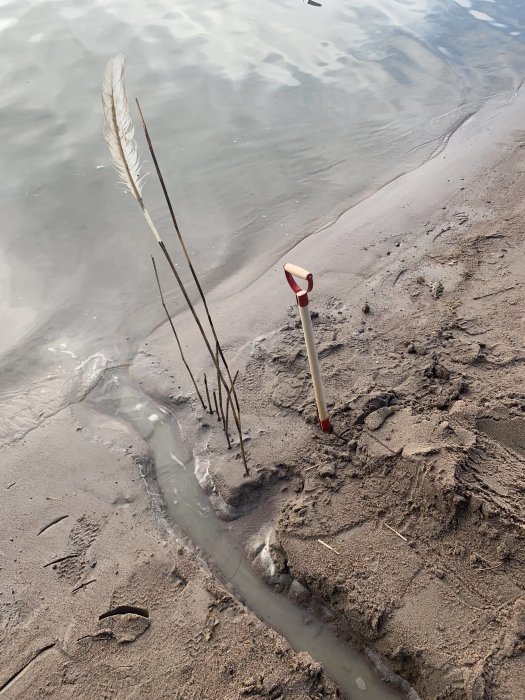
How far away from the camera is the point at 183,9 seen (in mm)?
8375

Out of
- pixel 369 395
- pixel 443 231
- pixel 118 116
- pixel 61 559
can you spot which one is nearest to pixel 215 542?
pixel 61 559

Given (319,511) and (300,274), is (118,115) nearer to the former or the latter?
(300,274)

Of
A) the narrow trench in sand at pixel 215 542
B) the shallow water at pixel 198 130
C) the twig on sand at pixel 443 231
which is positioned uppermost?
the shallow water at pixel 198 130

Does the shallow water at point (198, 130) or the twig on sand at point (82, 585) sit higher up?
the shallow water at point (198, 130)

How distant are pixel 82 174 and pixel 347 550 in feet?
15.7

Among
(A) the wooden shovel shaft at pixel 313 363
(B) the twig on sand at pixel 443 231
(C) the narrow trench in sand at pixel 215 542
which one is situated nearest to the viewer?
(C) the narrow trench in sand at pixel 215 542

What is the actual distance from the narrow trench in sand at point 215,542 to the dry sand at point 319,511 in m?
0.08

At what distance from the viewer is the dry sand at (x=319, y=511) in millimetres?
2322

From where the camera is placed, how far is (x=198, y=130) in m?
6.32

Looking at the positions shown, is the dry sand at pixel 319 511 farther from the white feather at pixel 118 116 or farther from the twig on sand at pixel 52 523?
the white feather at pixel 118 116

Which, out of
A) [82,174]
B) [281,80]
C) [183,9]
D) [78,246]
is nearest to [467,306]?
[78,246]

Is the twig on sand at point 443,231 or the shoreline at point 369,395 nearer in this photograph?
the shoreline at point 369,395

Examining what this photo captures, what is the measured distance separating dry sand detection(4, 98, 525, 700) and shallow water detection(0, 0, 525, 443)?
721 mm

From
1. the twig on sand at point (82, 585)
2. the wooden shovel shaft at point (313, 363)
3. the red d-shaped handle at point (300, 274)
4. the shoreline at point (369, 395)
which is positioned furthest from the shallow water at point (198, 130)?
the red d-shaped handle at point (300, 274)
